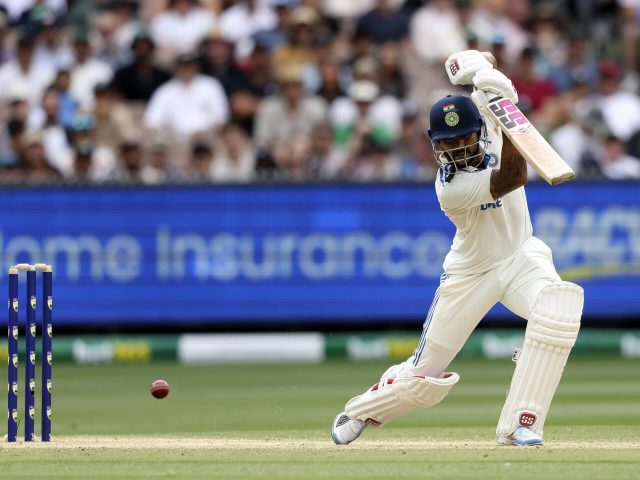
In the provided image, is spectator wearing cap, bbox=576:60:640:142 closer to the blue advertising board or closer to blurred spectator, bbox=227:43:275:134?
the blue advertising board

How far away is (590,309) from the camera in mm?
12219

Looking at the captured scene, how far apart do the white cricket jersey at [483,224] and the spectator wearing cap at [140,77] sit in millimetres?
6887

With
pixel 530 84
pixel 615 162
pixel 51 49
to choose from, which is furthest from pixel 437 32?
pixel 51 49

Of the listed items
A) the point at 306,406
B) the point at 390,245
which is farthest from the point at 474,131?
the point at 390,245

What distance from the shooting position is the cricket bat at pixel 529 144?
600 cm

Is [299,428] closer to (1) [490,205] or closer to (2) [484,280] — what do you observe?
(2) [484,280]

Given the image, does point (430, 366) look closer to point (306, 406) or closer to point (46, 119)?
point (306, 406)

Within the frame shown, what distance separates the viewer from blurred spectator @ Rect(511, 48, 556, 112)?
12.8 metres

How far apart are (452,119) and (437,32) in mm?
7077

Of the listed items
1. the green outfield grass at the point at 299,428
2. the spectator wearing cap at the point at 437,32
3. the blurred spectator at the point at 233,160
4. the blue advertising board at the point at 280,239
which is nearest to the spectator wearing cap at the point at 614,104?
the blue advertising board at the point at 280,239

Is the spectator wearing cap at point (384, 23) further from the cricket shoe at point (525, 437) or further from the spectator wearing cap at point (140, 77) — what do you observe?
the cricket shoe at point (525, 437)

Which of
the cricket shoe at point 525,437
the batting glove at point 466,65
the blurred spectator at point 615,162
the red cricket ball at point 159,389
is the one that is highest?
the batting glove at point 466,65

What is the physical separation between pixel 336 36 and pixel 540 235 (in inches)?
110

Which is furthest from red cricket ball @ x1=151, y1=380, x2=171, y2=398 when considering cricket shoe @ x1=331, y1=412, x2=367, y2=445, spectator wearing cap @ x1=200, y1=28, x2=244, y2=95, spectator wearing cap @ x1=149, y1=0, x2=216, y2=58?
spectator wearing cap @ x1=149, y1=0, x2=216, y2=58
